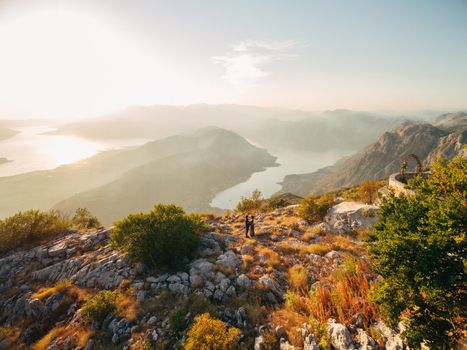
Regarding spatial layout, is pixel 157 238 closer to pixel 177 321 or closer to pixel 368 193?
pixel 177 321

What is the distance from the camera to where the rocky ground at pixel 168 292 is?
27.5 feet

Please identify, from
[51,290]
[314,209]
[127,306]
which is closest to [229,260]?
[127,306]

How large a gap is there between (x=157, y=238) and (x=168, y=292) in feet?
12.9

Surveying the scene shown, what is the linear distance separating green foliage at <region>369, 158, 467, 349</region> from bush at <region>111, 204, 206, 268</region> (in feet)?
37.0

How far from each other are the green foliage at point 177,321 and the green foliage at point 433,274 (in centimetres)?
711

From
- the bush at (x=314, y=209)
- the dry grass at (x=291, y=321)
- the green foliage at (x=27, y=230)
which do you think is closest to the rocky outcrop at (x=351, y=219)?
the bush at (x=314, y=209)

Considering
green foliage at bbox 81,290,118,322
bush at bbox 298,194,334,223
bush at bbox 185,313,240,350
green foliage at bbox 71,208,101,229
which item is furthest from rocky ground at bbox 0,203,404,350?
green foliage at bbox 71,208,101,229

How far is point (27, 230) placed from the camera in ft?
67.3

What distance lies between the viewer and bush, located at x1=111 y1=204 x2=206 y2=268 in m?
14.0

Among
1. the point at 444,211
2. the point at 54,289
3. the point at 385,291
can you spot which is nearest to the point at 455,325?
the point at 385,291

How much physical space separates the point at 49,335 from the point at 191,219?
10.1m

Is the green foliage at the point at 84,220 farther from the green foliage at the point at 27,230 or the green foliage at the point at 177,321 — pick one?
the green foliage at the point at 177,321

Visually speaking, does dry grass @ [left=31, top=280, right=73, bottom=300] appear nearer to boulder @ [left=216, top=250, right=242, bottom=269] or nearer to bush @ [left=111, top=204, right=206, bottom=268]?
bush @ [left=111, top=204, right=206, bottom=268]

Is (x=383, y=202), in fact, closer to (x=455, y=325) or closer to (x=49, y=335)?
(x=455, y=325)
